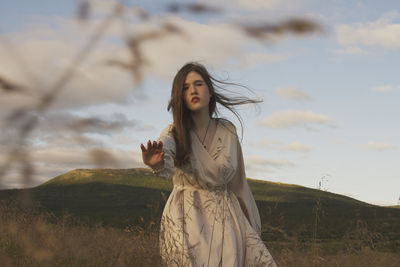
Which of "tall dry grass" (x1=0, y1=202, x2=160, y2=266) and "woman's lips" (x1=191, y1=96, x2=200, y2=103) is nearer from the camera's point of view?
"tall dry grass" (x1=0, y1=202, x2=160, y2=266)

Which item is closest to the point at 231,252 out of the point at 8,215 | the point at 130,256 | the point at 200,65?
the point at 130,256

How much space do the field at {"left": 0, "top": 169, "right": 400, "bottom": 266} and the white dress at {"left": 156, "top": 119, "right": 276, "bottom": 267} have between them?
0.19 meters

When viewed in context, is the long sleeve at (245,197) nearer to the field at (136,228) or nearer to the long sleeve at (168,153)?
the field at (136,228)

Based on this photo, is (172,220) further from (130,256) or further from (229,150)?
(229,150)

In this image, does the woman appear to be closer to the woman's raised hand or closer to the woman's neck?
the woman's neck

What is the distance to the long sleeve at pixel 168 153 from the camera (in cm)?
288

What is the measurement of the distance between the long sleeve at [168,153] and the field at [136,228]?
14 cm

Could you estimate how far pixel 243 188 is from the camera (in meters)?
3.73

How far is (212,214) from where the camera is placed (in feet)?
11.2

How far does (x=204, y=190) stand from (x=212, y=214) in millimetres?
215

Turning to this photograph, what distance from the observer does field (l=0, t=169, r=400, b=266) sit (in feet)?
4.15

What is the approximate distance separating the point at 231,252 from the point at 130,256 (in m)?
0.77

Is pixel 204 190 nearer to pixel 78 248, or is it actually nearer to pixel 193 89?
pixel 193 89

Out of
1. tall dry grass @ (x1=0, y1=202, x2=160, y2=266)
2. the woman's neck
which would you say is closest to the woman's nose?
the woman's neck
